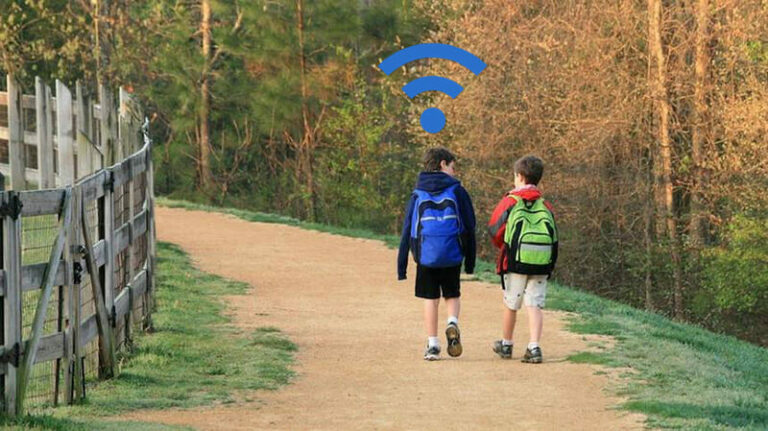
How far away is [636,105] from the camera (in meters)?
27.5

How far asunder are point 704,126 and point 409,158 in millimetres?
11291

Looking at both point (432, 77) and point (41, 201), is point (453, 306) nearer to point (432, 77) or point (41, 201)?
point (41, 201)

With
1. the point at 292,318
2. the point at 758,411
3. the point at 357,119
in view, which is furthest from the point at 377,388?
the point at 357,119

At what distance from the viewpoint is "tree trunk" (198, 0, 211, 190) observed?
37125 mm

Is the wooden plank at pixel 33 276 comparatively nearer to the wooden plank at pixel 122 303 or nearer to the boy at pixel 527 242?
the wooden plank at pixel 122 303

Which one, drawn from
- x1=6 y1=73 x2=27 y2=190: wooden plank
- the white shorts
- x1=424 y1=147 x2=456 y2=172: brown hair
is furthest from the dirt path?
x1=6 y1=73 x2=27 y2=190: wooden plank

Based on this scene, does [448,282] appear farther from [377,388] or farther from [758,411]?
[758,411]

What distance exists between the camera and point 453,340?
10914mm

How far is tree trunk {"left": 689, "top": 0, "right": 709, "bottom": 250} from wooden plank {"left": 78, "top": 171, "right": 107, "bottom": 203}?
18.3 meters

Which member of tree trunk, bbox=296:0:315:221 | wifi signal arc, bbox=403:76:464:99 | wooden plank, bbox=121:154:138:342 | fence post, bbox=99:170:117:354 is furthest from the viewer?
tree trunk, bbox=296:0:315:221

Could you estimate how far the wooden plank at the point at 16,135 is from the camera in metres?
17.2

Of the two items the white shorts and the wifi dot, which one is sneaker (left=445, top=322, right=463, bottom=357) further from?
the wifi dot

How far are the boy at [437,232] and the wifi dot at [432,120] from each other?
801 inches

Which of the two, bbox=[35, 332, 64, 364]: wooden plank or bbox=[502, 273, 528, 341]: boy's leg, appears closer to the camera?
bbox=[35, 332, 64, 364]: wooden plank
